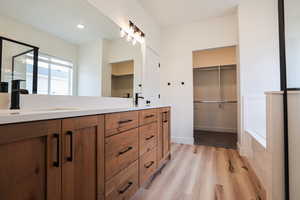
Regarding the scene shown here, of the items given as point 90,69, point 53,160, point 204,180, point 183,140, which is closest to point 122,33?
point 90,69

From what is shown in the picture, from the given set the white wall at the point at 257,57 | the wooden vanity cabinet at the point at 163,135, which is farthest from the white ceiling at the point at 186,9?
the wooden vanity cabinet at the point at 163,135

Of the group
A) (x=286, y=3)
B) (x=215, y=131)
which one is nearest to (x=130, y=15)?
(x=286, y=3)

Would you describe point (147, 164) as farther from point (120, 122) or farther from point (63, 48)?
point (63, 48)

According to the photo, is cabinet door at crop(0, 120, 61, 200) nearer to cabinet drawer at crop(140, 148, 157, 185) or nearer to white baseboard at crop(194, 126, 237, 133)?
cabinet drawer at crop(140, 148, 157, 185)

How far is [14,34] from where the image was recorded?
94 centimetres

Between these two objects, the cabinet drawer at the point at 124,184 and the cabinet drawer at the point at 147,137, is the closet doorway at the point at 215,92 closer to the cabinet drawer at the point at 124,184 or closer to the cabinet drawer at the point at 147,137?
the cabinet drawer at the point at 147,137

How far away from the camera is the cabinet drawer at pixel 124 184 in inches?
39.4

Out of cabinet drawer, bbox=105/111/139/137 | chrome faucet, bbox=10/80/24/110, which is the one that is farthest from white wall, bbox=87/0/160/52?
cabinet drawer, bbox=105/111/139/137

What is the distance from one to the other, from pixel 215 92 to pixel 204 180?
3129mm

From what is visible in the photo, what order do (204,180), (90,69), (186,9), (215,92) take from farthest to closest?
(215,92), (186,9), (204,180), (90,69)

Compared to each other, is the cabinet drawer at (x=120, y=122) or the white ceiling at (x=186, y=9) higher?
the white ceiling at (x=186, y=9)

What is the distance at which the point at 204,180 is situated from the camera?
1.66 m

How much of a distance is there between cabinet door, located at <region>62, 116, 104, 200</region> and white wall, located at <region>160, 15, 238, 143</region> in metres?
2.50

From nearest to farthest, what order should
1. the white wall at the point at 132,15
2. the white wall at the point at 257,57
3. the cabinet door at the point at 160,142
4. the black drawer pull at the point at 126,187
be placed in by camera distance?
the black drawer pull at the point at 126,187 < the white wall at the point at 132,15 < the cabinet door at the point at 160,142 < the white wall at the point at 257,57
